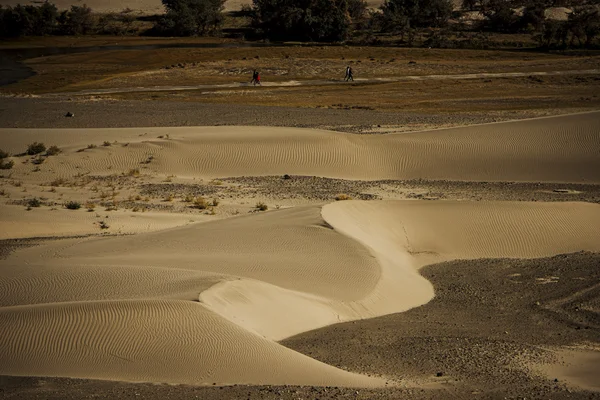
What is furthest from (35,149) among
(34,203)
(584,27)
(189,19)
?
(189,19)

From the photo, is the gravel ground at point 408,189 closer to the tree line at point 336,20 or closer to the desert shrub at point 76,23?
the tree line at point 336,20

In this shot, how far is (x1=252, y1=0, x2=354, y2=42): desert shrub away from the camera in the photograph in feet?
226

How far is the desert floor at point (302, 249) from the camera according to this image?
895 cm

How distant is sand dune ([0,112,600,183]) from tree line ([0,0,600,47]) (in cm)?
3698

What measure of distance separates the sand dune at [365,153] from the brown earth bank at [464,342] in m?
9.58

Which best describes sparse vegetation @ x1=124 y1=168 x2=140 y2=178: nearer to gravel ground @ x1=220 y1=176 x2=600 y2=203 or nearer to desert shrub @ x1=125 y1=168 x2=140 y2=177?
desert shrub @ x1=125 y1=168 x2=140 y2=177

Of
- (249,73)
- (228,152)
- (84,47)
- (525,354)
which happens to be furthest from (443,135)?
(84,47)

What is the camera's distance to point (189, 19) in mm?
77750

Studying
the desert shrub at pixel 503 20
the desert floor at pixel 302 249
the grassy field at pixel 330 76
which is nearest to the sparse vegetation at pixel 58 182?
the desert floor at pixel 302 249

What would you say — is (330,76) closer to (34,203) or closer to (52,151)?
(52,151)

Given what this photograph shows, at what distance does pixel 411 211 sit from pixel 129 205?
694cm

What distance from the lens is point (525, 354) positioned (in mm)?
10156

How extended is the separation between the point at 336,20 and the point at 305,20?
2726 mm

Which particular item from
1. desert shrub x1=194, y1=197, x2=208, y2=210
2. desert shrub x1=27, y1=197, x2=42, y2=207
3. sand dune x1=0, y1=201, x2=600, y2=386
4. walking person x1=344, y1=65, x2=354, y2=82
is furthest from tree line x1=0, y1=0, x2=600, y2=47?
desert shrub x1=27, y1=197, x2=42, y2=207
